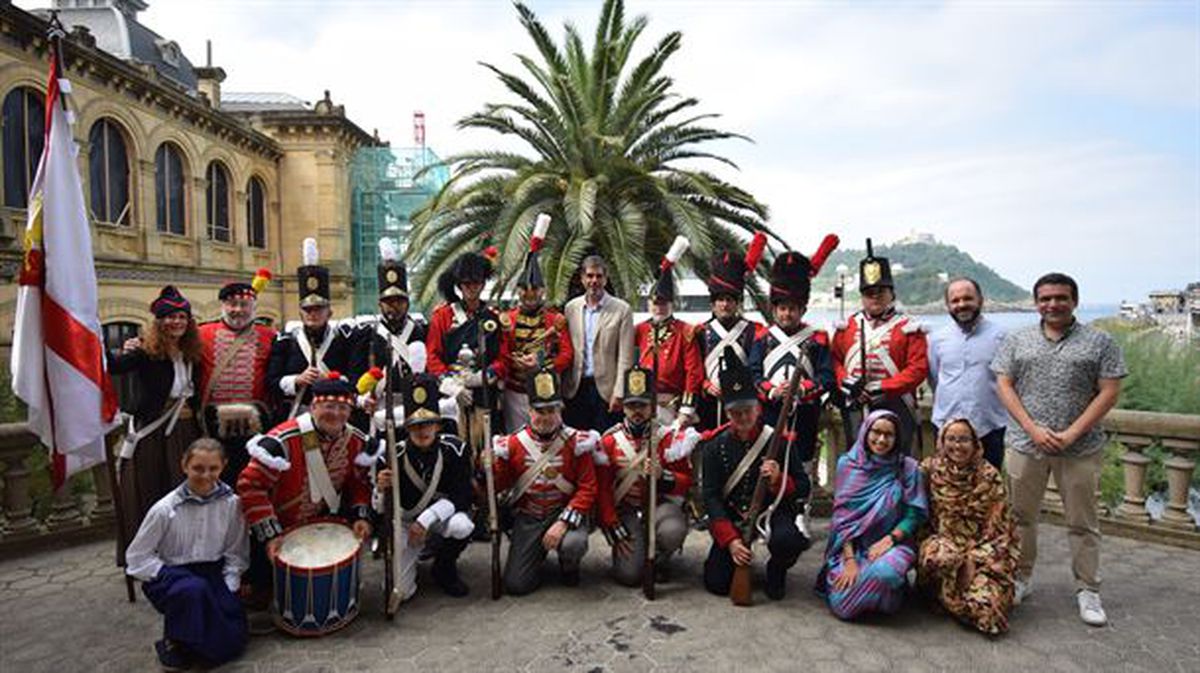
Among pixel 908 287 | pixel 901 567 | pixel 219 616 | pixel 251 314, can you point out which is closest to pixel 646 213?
pixel 251 314

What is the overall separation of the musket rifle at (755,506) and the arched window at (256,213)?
77.0 feet

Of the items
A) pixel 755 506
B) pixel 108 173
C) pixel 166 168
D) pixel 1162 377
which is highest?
pixel 166 168

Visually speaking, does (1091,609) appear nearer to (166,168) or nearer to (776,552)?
(776,552)

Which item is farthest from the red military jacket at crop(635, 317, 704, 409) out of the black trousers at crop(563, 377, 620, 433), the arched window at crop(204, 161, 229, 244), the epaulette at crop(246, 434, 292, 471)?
the arched window at crop(204, 161, 229, 244)

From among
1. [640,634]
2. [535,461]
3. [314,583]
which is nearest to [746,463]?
[640,634]

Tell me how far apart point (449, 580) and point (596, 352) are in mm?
2099

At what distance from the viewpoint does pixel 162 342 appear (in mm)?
4645

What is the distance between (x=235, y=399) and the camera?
4969 millimetres

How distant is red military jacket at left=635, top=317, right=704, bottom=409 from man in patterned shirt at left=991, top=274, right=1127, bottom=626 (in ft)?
6.78

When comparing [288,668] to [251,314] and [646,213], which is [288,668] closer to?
[251,314]

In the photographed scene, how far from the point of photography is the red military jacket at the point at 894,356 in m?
4.85

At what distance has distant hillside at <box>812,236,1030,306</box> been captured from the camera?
3531 centimetres

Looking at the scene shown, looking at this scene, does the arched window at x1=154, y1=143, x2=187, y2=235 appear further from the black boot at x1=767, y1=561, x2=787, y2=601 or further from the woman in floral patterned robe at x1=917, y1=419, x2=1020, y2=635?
the woman in floral patterned robe at x1=917, y1=419, x2=1020, y2=635

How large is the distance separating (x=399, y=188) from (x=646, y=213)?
20774 mm
